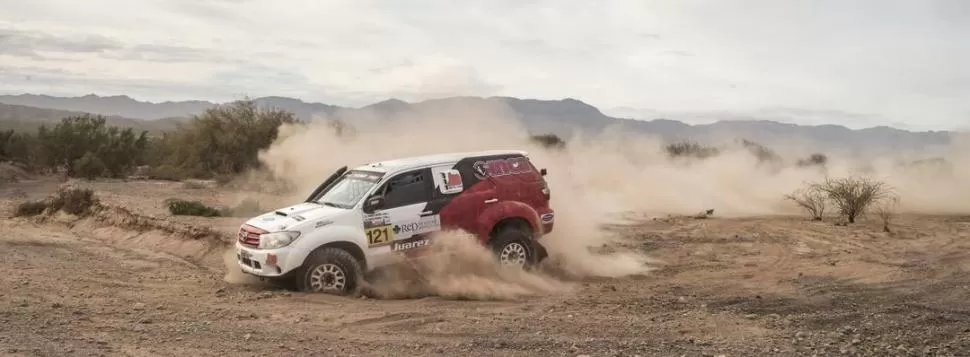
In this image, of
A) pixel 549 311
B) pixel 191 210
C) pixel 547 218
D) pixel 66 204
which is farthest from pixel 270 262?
pixel 66 204

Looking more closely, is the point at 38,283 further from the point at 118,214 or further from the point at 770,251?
the point at 770,251

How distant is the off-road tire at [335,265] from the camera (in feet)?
33.5

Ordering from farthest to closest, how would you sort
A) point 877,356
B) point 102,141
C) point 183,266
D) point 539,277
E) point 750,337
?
point 102,141 < point 183,266 < point 539,277 < point 750,337 < point 877,356

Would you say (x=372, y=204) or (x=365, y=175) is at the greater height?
(x=365, y=175)

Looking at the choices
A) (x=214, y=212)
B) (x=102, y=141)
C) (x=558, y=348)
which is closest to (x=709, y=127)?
(x=102, y=141)

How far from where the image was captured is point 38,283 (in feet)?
35.9

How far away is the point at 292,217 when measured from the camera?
34.7ft

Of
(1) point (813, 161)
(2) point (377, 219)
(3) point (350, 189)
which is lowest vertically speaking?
(2) point (377, 219)

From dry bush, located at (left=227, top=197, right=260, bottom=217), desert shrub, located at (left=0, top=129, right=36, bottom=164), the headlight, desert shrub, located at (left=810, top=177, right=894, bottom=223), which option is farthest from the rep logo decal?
desert shrub, located at (left=0, top=129, right=36, bottom=164)

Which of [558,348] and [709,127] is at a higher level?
[709,127]

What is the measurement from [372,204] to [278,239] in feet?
4.36

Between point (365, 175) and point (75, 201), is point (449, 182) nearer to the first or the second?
point (365, 175)

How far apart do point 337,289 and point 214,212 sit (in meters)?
10.9

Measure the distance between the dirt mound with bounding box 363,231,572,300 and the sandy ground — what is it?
0.36 m
